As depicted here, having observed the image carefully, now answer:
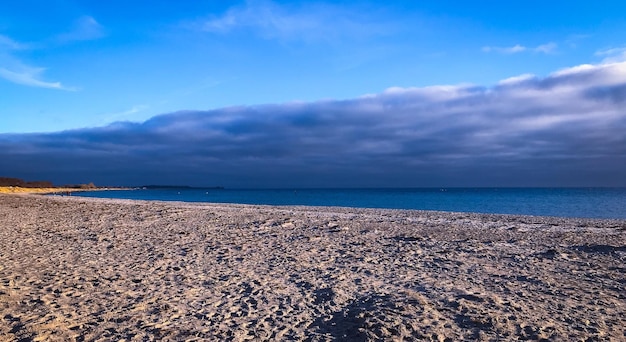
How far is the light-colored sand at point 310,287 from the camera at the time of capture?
19.7 ft

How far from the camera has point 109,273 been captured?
A: 370 inches

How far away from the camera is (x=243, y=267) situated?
10180 millimetres

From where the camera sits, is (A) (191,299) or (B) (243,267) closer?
(A) (191,299)

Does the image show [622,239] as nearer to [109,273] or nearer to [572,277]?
[572,277]

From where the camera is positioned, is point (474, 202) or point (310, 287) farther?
point (474, 202)

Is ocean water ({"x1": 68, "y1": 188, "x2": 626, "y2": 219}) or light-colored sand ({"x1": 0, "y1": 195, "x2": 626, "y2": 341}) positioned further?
ocean water ({"x1": 68, "y1": 188, "x2": 626, "y2": 219})

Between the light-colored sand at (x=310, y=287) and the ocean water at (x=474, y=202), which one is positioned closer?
the light-colored sand at (x=310, y=287)

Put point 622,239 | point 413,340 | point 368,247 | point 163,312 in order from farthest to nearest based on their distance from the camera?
point 622,239, point 368,247, point 163,312, point 413,340

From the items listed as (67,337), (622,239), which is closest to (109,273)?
(67,337)

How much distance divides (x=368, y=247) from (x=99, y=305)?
7896mm

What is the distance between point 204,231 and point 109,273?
24.7 ft

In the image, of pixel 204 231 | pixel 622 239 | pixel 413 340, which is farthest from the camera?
pixel 204 231

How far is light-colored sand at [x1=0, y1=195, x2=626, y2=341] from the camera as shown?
6.01 meters

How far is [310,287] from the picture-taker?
8.35 meters
